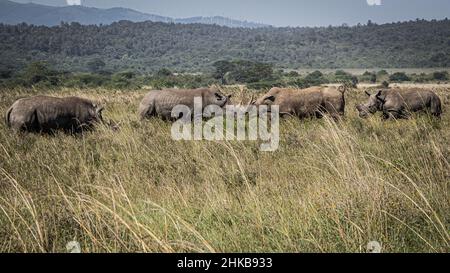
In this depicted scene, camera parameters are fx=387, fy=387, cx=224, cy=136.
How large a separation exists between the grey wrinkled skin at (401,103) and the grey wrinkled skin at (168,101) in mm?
4334

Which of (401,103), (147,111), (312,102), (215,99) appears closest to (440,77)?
(401,103)

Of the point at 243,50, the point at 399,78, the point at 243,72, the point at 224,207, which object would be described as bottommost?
the point at 399,78

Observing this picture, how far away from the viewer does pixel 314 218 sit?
313 centimetres

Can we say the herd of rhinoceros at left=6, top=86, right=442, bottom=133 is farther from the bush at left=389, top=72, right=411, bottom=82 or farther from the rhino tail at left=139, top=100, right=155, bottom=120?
the bush at left=389, top=72, right=411, bottom=82

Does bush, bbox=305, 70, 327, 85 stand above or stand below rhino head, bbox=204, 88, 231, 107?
below

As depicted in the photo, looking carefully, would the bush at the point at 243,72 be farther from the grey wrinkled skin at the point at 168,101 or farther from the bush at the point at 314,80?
the grey wrinkled skin at the point at 168,101

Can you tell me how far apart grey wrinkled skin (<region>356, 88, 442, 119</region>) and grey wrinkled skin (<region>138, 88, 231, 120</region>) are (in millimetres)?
4334

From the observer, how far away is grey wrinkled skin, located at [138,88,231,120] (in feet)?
34.1

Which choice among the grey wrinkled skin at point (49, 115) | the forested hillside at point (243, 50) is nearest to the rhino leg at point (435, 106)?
the grey wrinkled skin at point (49, 115)

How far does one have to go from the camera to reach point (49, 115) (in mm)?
7906

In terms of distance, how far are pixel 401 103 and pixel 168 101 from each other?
6452mm

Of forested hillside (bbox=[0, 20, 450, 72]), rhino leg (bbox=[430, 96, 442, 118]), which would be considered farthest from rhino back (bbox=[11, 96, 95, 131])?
forested hillside (bbox=[0, 20, 450, 72])

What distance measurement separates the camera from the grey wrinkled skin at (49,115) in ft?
25.3

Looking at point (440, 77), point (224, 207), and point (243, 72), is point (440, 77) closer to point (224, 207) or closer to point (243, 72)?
point (243, 72)
